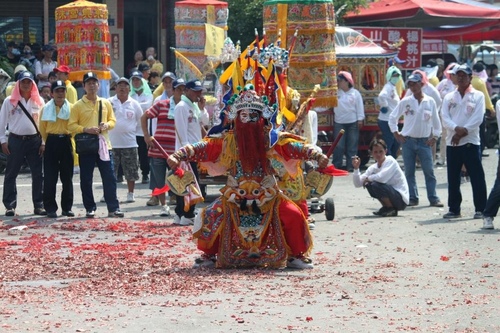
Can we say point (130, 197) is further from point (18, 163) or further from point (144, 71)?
point (144, 71)

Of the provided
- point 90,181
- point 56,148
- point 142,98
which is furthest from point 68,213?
point 142,98

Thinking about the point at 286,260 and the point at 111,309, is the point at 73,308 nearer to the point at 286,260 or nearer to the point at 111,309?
the point at 111,309

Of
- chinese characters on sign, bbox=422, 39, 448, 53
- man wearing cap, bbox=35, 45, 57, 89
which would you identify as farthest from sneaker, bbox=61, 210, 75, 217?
chinese characters on sign, bbox=422, 39, 448, 53

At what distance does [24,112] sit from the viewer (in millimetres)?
15891

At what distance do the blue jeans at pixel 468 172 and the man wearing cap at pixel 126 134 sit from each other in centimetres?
480

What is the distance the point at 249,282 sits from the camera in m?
10.3

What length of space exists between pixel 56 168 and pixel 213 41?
19.5 ft

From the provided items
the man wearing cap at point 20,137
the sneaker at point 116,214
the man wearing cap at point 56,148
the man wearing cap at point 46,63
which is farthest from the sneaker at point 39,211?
the man wearing cap at point 46,63

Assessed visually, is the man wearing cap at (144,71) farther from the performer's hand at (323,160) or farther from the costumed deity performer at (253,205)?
the performer's hand at (323,160)

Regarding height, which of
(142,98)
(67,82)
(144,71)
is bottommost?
(142,98)

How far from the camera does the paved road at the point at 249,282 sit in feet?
28.4

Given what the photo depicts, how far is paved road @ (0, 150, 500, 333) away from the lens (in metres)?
8.65

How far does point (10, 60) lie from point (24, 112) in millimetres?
10915

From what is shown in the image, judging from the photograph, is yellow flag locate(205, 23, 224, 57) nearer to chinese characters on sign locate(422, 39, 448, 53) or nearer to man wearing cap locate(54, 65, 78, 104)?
man wearing cap locate(54, 65, 78, 104)
